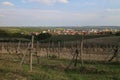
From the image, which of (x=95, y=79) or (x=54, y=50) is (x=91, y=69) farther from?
(x=54, y=50)

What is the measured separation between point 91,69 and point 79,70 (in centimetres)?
76

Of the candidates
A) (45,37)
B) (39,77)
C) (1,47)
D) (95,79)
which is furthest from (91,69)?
(45,37)

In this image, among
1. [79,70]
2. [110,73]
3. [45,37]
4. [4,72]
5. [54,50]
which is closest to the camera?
[4,72]

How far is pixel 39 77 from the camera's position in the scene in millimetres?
15266

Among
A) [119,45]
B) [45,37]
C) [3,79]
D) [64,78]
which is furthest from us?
[45,37]

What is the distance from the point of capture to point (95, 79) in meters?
15.7

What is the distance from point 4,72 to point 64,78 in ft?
11.1

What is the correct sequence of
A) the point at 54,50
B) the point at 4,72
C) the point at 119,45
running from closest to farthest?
1. the point at 4,72
2. the point at 119,45
3. the point at 54,50

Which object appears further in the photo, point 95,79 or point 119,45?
point 119,45

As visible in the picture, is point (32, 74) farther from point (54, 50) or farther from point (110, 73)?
point (54, 50)

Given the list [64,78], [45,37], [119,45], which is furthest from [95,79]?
[45,37]

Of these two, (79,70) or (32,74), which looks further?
(79,70)

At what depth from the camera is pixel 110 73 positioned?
18.0 meters

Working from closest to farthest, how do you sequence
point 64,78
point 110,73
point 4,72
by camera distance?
point 64,78, point 4,72, point 110,73
